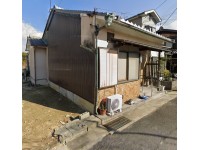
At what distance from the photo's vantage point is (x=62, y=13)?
8.41 m

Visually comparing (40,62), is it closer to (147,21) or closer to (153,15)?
(147,21)

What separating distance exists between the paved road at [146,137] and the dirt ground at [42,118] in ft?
5.03

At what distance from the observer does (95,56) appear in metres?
5.68

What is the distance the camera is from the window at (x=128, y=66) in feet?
23.3

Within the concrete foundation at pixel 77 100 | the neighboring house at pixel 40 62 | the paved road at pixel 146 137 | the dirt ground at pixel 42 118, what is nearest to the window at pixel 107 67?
the concrete foundation at pixel 77 100

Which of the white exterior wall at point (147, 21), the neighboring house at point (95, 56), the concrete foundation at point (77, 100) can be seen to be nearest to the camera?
the neighboring house at point (95, 56)

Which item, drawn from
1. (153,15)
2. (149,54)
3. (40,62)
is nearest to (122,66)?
(149,54)

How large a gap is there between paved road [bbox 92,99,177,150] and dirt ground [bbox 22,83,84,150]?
1.53 metres

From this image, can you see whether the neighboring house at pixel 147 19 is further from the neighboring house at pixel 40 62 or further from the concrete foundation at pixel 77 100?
the concrete foundation at pixel 77 100

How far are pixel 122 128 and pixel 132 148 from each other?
111 centimetres

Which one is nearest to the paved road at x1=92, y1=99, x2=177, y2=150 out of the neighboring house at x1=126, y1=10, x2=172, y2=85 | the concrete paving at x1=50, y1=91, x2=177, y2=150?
the concrete paving at x1=50, y1=91, x2=177, y2=150

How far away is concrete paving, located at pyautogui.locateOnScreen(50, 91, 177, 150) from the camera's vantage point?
405cm
